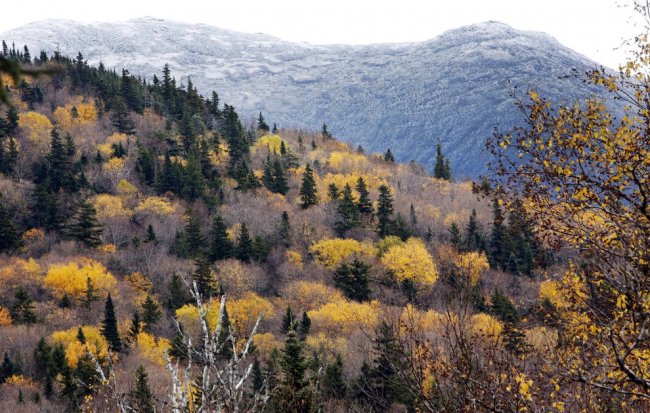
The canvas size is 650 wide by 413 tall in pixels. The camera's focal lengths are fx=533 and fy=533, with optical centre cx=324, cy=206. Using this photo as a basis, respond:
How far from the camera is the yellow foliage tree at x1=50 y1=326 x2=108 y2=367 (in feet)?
167

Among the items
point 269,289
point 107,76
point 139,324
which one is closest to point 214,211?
point 269,289

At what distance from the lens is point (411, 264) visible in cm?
7781

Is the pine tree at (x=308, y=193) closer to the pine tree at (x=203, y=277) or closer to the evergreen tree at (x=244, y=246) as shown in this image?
the evergreen tree at (x=244, y=246)

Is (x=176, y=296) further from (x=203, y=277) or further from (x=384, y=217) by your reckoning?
(x=384, y=217)

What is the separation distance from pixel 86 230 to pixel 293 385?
72.6m

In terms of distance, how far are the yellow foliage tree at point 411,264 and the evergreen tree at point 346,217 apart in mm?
9818

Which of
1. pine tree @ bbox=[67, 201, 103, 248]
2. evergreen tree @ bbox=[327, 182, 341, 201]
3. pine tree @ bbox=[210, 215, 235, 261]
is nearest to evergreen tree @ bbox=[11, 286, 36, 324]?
pine tree @ bbox=[67, 201, 103, 248]

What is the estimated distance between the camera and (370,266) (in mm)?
75125

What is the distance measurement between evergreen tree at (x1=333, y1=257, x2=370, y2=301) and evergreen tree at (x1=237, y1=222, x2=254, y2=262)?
1568 cm

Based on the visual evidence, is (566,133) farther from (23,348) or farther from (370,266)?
(370,266)

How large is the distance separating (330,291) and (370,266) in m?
6.85

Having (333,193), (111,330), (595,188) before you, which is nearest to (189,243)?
(111,330)

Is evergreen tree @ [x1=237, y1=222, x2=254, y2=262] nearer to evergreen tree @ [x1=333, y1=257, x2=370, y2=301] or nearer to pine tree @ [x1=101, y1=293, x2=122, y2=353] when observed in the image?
evergreen tree @ [x1=333, y1=257, x2=370, y2=301]

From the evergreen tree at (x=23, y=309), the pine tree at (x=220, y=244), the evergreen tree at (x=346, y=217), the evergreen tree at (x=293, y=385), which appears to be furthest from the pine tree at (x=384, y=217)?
the evergreen tree at (x=293, y=385)
